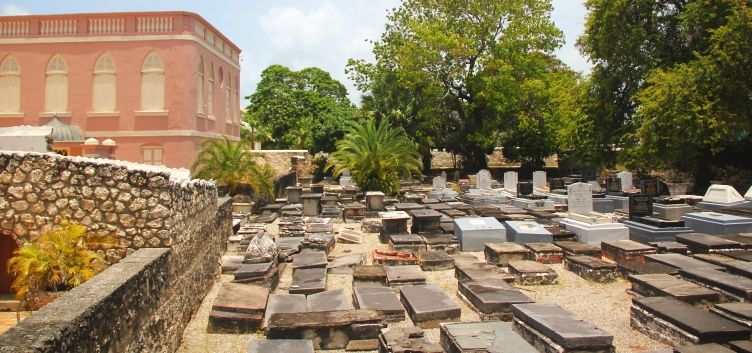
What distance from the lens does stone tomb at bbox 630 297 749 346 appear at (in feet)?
18.2

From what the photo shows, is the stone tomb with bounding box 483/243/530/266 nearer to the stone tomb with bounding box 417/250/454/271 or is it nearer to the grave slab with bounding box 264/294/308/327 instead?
the stone tomb with bounding box 417/250/454/271

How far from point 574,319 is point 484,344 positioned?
3.90ft

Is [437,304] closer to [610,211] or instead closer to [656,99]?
[610,211]

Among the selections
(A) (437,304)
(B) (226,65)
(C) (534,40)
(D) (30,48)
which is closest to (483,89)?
(C) (534,40)

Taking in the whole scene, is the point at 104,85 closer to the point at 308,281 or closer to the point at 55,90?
the point at 55,90

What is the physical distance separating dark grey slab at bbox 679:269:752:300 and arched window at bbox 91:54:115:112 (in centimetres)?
Answer: 2184

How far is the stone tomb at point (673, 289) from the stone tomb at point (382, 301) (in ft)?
11.4

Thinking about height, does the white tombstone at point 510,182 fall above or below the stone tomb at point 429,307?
above

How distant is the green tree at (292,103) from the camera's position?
42.7 metres

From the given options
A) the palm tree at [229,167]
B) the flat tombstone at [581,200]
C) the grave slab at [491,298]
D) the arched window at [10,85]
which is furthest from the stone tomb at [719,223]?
the arched window at [10,85]

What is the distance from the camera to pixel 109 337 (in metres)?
4.18

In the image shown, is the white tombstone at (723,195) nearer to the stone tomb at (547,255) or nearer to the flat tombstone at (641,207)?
the flat tombstone at (641,207)

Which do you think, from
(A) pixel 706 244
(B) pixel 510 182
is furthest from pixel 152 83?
(A) pixel 706 244

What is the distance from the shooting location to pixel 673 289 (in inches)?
285
